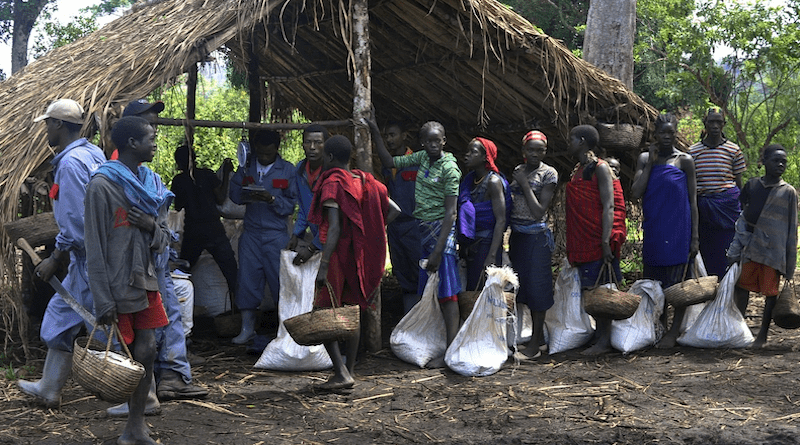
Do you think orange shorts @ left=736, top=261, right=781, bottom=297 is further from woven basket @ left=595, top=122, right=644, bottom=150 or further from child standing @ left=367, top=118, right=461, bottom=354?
child standing @ left=367, top=118, right=461, bottom=354

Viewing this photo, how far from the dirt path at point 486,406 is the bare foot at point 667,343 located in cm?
13

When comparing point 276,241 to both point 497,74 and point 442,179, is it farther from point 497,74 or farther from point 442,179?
point 497,74

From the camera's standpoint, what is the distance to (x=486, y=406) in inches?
189

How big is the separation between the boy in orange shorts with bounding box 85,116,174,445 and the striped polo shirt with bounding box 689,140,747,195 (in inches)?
176

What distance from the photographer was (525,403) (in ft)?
15.9

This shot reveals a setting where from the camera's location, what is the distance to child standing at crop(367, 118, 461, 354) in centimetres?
564

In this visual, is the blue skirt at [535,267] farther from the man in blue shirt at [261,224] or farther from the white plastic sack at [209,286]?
the white plastic sack at [209,286]

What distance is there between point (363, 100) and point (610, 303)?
93.6 inches

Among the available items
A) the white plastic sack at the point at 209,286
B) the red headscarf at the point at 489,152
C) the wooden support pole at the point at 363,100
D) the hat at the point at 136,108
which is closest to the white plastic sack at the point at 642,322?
the red headscarf at the point at 489,152

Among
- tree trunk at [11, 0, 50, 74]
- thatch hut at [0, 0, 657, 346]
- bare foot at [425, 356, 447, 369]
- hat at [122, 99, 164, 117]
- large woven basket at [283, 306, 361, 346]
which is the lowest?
bare foot at [425, 356, 447, 369]

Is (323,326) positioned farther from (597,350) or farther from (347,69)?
(347,69)

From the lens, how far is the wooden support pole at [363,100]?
611cm

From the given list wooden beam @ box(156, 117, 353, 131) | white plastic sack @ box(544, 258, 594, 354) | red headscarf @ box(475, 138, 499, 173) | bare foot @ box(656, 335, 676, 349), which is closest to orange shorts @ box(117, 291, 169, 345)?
wooden beam @ box(156, 117, 353, 131)

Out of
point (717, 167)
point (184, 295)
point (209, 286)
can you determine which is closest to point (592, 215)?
point (717, 167)
